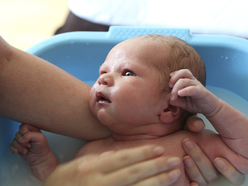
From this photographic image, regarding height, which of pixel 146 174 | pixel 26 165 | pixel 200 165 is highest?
pixel 146 174

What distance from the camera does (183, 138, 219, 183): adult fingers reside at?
0.82 meters


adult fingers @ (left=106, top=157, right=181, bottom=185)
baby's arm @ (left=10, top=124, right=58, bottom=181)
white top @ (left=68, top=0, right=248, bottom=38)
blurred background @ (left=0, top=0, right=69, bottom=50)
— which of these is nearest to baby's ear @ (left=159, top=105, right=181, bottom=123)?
adult fingers @ (left=106, top=157, right=181, bottom=185)

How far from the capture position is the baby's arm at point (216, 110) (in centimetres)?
76

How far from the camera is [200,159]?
2.72 feet

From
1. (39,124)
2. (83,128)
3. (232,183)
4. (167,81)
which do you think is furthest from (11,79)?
(232,183)

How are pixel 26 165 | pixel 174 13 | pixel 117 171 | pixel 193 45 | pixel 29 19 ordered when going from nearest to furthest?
pixel 117 171 → pixel 26 165 → pixel 193 45 → pixel 174 13 → pixel 29 19

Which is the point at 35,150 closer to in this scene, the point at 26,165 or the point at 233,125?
the point at 26,165

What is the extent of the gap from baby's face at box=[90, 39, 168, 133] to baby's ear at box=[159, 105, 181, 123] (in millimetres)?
14

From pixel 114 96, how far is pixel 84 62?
506mm

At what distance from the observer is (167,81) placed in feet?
2.71

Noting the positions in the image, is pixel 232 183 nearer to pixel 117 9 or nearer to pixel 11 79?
pixel 11 79

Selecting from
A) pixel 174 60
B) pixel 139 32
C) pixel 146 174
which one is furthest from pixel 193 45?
pixel 146 174

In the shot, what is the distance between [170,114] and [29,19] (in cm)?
146

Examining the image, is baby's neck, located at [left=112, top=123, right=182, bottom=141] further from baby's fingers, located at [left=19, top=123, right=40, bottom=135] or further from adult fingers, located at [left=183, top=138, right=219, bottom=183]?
baby's fingers, located at [left=19, top=123, right=40, bottom=135]
